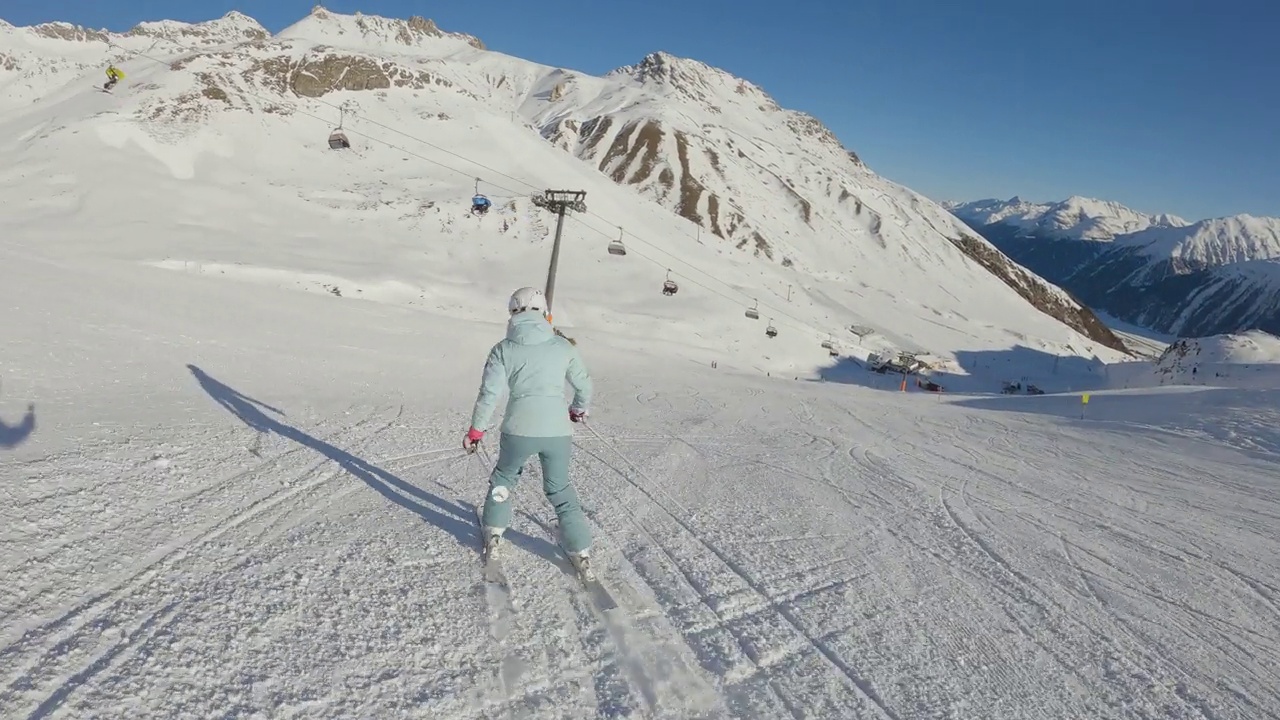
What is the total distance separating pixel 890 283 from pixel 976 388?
76.9 meters

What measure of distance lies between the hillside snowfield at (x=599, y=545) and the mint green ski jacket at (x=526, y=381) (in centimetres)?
119

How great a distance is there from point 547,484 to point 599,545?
1038 millimetres

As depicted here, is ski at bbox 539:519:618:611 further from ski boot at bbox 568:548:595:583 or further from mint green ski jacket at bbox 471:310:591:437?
mint green ski jacket at bbox 471:310:591:437

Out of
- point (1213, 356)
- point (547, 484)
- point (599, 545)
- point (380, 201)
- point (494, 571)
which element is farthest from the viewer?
point (1213, 356)

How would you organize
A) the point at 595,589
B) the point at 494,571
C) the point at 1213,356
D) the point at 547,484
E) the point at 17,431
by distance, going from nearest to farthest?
the point at 595,589
the point at 494,571
the point at 547,484
the point at 17,431
the point at 1213,356

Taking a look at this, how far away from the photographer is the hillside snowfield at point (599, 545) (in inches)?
152

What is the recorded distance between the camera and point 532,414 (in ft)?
16.8

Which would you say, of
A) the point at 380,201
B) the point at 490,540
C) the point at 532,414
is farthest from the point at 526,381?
the point at 380,201

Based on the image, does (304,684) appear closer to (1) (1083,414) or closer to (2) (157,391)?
(2) (157,391)

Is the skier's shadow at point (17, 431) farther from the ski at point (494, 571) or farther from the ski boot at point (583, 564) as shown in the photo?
the ski boot at point (583, 564)

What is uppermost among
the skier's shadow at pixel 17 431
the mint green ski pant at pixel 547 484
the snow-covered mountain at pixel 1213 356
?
the snow-covered mountain at pixel 1213 356

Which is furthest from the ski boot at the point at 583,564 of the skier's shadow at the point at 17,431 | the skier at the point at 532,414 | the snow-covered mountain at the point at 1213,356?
the snow-covered mountain at the point at 1213,356

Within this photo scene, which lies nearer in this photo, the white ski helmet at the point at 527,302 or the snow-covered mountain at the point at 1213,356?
the white ski helmet at the point at 527,302

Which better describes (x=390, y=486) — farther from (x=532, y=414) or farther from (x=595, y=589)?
(x=595, y=589)
